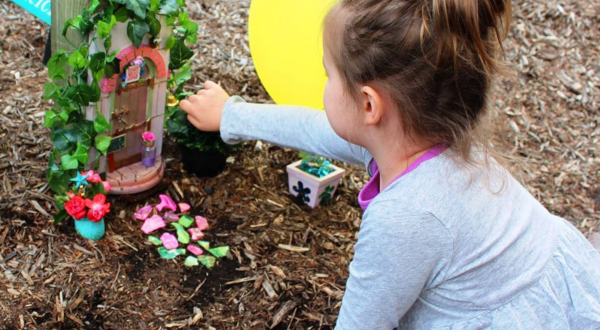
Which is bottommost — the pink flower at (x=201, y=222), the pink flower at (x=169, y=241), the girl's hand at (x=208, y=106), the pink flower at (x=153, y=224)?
the pink flower at (x=201, y=222)

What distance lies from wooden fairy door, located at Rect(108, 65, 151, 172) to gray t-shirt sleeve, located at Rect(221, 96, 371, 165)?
1.19 ft

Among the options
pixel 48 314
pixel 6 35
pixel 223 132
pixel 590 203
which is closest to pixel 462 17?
pixel 223 132

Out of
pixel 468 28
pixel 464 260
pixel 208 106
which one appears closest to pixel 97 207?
pixel 208 106

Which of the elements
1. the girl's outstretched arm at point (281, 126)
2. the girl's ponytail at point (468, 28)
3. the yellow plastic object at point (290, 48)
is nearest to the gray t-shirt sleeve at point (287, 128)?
the girl's outstretched arm at point (281, 126)

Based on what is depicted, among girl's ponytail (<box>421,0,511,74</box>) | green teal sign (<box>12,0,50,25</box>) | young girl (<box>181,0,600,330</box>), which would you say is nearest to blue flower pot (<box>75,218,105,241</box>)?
green teal sign (<box>12,0,50,25</box>)

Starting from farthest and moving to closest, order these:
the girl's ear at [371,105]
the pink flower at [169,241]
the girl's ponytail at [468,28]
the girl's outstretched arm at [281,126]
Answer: the pink flower at [169,241] → the girl's outstretched arm at [281,126] → the girl's ear at [371,105] → the girl's ponytail at [468,28]

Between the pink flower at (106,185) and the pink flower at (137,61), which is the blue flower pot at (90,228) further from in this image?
the pink flower at (137,61)

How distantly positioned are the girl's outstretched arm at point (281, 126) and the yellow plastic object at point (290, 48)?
0.23 metres

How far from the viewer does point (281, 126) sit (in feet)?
6.01

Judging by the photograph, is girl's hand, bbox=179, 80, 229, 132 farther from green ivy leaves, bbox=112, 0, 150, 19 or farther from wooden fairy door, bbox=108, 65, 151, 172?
green ivy leaves, bbox=112, 0, 150, 19

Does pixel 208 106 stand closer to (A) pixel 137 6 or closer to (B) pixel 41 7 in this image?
(A) pixel 137 6

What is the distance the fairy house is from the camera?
195 centimetres

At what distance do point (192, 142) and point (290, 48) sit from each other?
1.79 feet

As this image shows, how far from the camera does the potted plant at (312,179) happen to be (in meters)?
2.38
